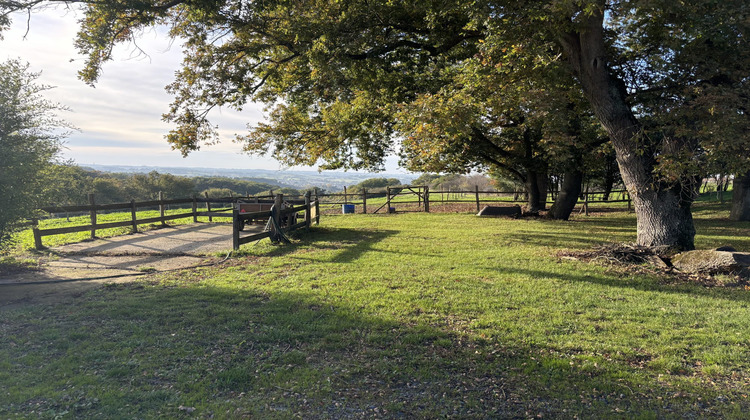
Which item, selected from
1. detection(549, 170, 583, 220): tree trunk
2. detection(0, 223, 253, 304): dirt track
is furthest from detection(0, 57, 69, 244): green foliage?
detection(549, 170, 583, 220): tree trunk

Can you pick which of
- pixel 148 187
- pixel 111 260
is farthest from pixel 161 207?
pixel 148 187

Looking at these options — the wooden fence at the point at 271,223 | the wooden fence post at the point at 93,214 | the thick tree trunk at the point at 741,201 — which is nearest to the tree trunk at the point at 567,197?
the thick tree trunk at the point at 741,201

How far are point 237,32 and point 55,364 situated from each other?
34.0ft

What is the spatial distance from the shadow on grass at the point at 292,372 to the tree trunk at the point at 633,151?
6327 millimetres

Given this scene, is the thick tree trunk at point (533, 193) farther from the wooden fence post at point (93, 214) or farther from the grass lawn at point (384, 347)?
the wooden fence post at point (93, 214)

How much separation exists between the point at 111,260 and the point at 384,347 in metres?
8.10

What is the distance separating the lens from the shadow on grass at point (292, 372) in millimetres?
3016

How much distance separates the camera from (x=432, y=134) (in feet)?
29.6

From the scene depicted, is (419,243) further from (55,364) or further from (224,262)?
(55,364)

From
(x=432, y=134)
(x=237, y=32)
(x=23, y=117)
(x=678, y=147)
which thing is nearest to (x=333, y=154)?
(x=237, y=32)

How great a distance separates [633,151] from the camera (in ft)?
27.9

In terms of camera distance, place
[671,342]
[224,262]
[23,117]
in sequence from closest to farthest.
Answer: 1. [671,342]
2. [23,117]
3. [224,262]

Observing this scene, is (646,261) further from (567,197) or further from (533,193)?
(533,193)

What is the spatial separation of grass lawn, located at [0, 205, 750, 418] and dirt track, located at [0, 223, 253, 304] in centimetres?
75
